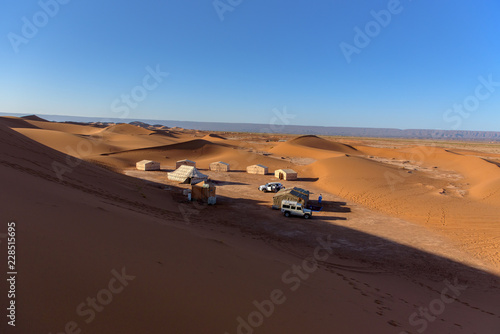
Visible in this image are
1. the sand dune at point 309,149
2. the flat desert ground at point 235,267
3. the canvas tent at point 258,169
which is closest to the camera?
the flat desert ground at point 235,267

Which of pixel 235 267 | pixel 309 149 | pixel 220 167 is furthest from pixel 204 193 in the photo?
pixel 309 149

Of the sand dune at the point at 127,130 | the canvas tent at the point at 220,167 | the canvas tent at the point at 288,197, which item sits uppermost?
the sand dune at the point at 127,130

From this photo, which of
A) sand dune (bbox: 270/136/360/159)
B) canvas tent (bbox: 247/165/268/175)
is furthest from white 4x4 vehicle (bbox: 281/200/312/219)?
sand dune (bbox: 270/136/360/159)

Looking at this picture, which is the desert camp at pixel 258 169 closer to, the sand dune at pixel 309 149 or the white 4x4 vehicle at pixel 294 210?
the white 4x4 vehicle at pixel 294 210

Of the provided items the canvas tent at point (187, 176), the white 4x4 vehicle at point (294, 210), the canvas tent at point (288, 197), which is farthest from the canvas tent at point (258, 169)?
the white 4x4 vehicle at point (294, 210)

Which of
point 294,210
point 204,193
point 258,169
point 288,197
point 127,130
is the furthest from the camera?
point 127,130

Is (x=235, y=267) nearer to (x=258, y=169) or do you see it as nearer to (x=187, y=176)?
(x=187, y=176)

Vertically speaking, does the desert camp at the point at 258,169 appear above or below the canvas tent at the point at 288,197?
below

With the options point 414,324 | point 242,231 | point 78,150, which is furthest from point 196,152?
point 414,324

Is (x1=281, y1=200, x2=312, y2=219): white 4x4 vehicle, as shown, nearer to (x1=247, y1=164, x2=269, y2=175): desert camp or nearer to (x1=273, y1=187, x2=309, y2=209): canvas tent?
(x1=273, y1=187, x2=309, y2=209): canvas tent
